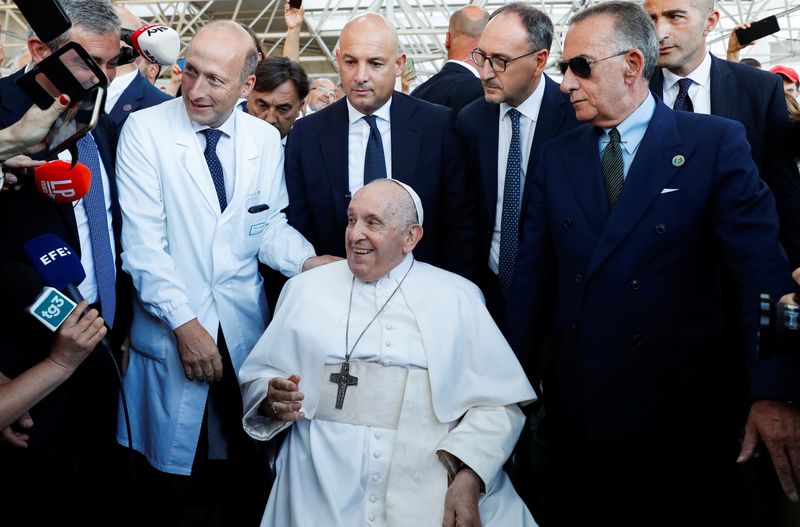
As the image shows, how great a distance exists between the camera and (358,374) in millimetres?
2842

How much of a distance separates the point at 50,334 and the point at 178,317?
0.44m

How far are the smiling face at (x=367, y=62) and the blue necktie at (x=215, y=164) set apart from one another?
58 centimetres

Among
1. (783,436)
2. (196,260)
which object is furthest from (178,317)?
(783,436)

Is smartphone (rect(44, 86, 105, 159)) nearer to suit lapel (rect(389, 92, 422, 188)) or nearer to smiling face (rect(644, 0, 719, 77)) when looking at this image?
suit lapel (rect(389, 92, 422, 188))

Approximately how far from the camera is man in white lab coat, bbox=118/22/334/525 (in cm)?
308

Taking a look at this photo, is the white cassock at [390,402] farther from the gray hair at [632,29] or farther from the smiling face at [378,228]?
the gray hair at [632,29]

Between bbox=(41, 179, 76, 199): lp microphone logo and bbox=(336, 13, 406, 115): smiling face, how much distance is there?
1250 millimetres

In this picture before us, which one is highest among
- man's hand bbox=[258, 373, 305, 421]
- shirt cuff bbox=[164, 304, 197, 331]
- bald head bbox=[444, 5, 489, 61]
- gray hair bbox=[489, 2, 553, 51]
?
bald head bbox=[444, 5, 489, 61]

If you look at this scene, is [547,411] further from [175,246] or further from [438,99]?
[438,99]

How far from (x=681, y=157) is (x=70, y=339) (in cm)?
185

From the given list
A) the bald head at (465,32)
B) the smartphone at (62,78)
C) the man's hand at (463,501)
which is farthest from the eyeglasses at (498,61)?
the smartphone at (62,78)

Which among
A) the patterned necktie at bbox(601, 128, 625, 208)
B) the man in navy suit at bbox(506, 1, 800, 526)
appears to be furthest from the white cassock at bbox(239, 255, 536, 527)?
the patterned necktie at bbox(601, 128, 625, 208)

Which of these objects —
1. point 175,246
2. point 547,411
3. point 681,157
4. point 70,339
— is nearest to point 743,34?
point 681,157

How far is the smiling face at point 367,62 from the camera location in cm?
341
